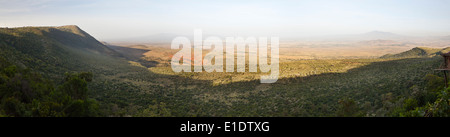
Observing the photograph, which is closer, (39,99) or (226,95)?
(39,99)

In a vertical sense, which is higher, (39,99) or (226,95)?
(39,99)

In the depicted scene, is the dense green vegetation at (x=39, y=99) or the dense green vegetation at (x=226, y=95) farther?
the dense green vegetation at (x=226, y=95)

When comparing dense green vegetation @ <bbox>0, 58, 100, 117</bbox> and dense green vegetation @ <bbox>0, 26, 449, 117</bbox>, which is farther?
dense green vegetation @ <bbox>0, 26, 449, 117</bbox>
